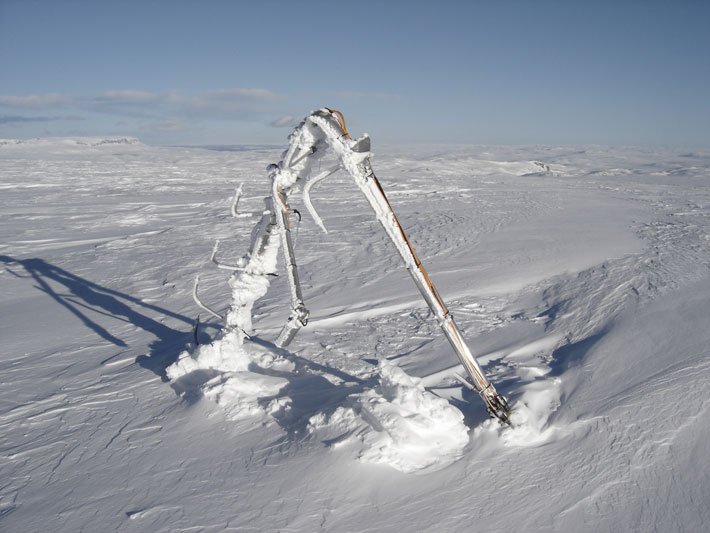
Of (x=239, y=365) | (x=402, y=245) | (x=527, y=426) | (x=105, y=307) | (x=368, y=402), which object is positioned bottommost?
(x=105, y=307)

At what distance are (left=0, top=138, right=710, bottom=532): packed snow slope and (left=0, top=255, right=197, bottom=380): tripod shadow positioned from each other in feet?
0.15

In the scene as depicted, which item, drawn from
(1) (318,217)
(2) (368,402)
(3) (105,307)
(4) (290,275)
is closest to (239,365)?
(4) (290,275)

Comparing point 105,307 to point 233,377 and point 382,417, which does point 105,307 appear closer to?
point 233,377

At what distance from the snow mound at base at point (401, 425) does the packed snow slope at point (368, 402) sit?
0.5 inches

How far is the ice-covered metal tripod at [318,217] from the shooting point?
295cm

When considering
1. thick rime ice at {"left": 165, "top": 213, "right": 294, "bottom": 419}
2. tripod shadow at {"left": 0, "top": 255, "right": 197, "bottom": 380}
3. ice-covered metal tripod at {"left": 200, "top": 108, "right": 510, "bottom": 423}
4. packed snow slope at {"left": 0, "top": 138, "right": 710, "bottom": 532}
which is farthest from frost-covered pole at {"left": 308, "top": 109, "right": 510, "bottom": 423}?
tripod shadow at {"left": 0, "top": 255, "right": 197, "bottom": 380}

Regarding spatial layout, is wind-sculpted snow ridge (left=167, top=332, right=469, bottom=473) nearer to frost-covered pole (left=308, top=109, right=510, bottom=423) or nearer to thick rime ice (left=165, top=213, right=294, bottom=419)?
thick rime ice (left=165, top=213, right=294, bottom=419)

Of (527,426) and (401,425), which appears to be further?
(527,426)

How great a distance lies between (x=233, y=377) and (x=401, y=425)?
5.11 feet

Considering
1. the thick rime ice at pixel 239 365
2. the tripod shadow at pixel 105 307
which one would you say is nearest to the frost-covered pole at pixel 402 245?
the thick rime ice at pixel 239 365

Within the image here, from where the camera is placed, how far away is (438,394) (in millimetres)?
3574

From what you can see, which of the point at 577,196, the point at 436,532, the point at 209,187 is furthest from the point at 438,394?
the point at 209,187

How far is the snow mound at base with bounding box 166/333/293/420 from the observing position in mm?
3408

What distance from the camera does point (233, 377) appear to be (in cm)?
366
